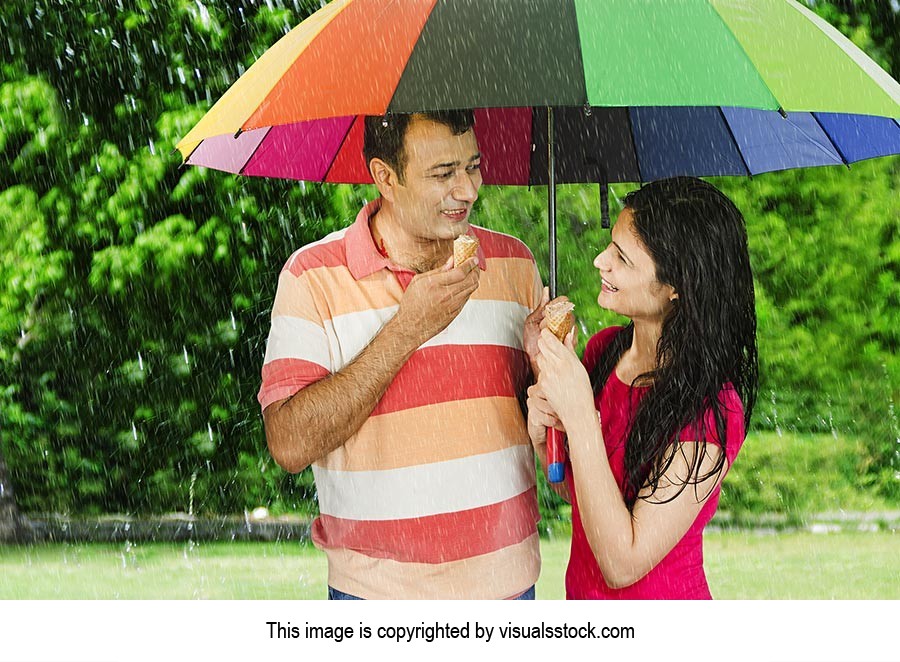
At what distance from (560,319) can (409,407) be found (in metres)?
0.51

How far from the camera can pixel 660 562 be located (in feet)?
9.85

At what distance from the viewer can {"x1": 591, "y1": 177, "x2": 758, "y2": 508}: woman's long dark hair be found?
299 centimetres

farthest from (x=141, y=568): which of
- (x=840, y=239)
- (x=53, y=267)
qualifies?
(x=840, y=239)

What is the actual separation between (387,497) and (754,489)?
7002 mm

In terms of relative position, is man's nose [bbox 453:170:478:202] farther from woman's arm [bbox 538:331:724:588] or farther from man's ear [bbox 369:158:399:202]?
woman's arm [bbox 538:331:724:588]

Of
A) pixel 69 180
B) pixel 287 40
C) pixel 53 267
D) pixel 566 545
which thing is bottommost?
pixel 566 545

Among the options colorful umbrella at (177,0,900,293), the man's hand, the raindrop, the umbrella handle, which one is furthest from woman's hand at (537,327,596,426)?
the raindrop

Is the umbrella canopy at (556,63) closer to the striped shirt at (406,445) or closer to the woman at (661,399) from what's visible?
the woman at (661,399)

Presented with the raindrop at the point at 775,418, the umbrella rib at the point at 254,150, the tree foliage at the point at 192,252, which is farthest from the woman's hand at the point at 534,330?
the raindrop at the point at 775,418

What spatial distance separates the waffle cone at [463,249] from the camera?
3092 mm

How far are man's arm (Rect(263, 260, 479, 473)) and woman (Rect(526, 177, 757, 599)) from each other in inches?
11.3

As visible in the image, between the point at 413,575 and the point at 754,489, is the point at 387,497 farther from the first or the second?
the point at 754,489

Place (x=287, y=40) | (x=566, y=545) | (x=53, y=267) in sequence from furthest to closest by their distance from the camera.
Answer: (x=566, y=545)
(x=53, y=267)
(x=287, y=40)

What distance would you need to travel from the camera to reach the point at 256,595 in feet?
28.9
